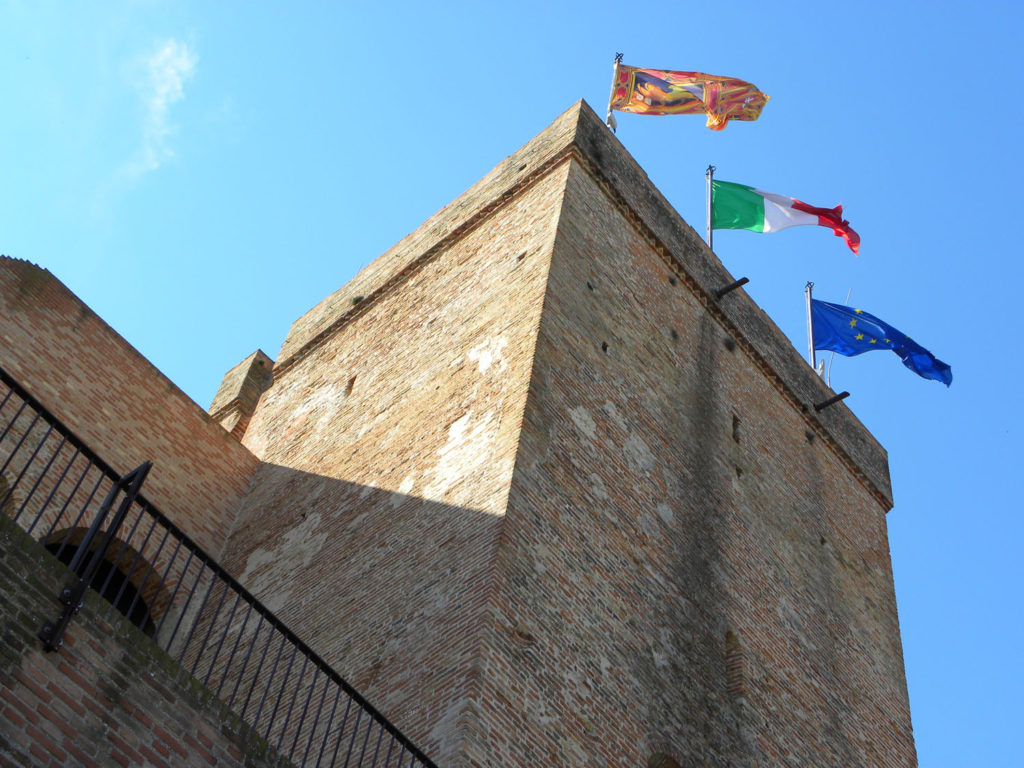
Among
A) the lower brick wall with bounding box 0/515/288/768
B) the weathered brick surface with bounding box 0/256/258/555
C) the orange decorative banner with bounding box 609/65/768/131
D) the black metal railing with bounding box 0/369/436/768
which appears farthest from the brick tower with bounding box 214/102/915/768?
the lower brick wall with bounding box 0/515/288/768

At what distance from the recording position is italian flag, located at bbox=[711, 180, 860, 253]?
1775 cm

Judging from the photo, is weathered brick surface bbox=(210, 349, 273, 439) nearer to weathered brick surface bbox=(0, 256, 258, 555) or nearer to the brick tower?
the brick tower

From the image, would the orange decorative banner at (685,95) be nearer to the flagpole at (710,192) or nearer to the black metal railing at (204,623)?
the flagpole at (710,192)

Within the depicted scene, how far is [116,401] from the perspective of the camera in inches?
540

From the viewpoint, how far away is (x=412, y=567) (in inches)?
420

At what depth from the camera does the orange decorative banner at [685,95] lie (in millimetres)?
16812

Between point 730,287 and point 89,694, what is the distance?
1076 cm

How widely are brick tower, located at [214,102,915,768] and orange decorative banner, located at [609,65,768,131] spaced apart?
1.71 meters

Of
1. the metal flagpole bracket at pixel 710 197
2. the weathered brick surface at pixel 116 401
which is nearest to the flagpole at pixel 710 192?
the metal flagpole bracket at pixel 710 197

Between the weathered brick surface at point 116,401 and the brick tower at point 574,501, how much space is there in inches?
20.4

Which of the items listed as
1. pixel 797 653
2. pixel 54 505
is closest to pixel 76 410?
pixel 54 505

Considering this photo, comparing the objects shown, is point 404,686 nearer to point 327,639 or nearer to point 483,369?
point 327,639

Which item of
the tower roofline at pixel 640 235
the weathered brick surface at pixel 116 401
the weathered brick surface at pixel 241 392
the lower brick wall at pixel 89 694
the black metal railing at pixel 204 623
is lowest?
the lower brick wall at pixel 89 694

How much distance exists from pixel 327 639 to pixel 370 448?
249cm
